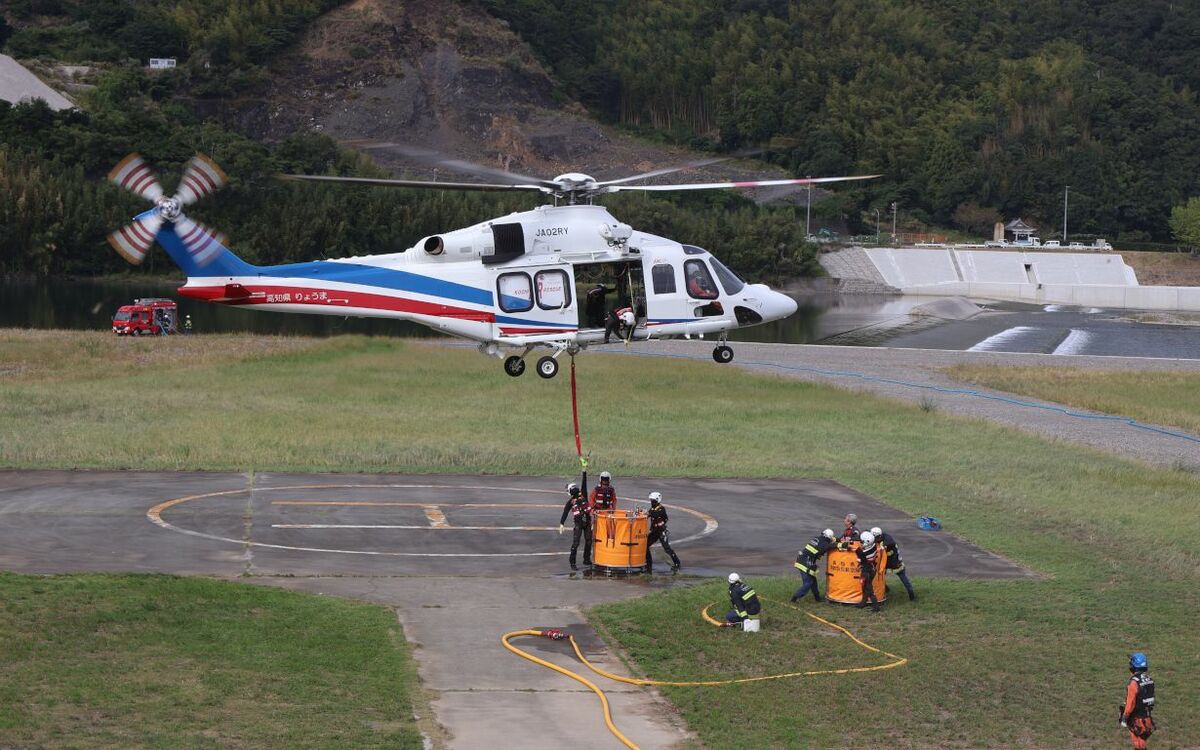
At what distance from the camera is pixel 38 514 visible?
138ft

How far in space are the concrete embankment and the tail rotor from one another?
527 feet

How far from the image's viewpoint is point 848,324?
14075cm

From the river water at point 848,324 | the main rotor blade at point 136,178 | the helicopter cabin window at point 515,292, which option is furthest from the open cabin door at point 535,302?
the river water at point 848,324

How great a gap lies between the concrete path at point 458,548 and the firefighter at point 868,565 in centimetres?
404

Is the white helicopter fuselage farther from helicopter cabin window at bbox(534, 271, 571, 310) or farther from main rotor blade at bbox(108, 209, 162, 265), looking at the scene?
main rotor blade at bbox(108, 209, 162, 265)

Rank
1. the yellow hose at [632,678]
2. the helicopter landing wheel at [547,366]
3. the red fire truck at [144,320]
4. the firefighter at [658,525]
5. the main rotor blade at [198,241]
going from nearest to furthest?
the yellow hose at [632,678] < the firefighter at [658,525] < the main rotor blade at [198,241] < the helicopter landing wheel at [547,366] < the red fire truck at [144,320]

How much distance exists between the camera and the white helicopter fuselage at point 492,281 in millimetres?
40094

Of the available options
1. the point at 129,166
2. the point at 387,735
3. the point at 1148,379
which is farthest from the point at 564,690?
the point at 1148,379

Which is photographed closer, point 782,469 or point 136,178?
point 136,178

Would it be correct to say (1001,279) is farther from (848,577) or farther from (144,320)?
(848,577)

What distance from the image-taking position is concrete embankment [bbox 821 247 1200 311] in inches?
7308

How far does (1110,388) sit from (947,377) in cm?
981

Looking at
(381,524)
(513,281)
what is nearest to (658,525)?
(513,281)

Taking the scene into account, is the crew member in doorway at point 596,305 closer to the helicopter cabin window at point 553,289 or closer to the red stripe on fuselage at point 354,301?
the helicopter cabin window at point 553,289
